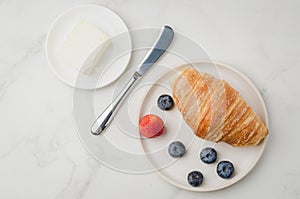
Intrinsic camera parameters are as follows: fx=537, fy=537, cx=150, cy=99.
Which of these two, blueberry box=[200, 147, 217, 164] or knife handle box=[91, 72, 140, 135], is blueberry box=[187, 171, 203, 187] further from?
knife handle box=[91, 72, 140, 135]

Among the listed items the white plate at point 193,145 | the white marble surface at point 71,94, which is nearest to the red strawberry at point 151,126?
the white plate at point 193,145

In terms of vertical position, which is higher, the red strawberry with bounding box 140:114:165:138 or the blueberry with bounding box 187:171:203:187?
the red strawberry with bounding box 140:114:165:138

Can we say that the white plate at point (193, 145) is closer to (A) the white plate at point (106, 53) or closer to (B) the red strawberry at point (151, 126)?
(B) the red strawberry at point (151, 126)

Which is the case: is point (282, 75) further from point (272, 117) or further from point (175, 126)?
point (175, 126)

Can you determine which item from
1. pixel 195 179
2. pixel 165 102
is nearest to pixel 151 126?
pixel 165 102

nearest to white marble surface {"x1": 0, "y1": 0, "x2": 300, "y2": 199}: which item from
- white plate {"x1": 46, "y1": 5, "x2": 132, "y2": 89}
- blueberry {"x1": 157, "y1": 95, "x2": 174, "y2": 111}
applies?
white plate {"x1": 46, "y1": 5, "x2": 132, "y2": 89}

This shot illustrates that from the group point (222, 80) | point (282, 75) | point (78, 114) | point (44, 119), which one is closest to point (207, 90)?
point (222, 80)
